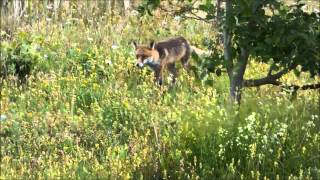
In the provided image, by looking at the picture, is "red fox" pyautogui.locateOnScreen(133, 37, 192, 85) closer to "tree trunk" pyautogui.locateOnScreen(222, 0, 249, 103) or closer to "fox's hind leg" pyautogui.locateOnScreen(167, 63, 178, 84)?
"fox's hind leg" pyautogui.locateOnScreen(167, 63, 178, 84)

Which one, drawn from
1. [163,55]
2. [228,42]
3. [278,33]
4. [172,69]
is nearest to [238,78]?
[228,42]

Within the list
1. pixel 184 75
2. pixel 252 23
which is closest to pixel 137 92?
pixel 184 75

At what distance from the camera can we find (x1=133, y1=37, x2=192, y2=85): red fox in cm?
814

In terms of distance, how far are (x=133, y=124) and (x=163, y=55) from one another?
246 centimetres

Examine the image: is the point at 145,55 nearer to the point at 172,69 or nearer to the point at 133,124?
the point at 172,69

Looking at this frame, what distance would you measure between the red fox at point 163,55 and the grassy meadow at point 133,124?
0.67ft

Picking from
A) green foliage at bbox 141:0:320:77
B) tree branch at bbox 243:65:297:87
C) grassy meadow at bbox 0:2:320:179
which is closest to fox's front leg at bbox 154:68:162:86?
grassy meadow at bbox 0:2:320:179

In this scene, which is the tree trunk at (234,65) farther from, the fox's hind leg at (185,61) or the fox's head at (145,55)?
the fox's hind leg at (185,61)

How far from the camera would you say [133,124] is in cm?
608

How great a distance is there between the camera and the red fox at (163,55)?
26.7 feet

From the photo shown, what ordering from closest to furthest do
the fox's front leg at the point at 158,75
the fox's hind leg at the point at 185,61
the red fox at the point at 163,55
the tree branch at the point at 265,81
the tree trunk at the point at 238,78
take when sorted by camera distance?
the tree trunk at the point at 238,78 < the tree branch at the point at 265,81 < the fox's front leg at the point at 158,75 < the red fox at the point at 163,55 < the fox's hind leg at the point at 185,61

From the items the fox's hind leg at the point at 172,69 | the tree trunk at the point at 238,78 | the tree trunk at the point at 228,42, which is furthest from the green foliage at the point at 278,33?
the fox's hind leg at the point at 172,69

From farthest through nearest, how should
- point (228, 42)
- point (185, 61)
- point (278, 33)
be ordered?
point (185, 61)
point (228, 42)
point (278, 33)

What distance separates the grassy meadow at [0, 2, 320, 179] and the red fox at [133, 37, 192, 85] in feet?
0.67
